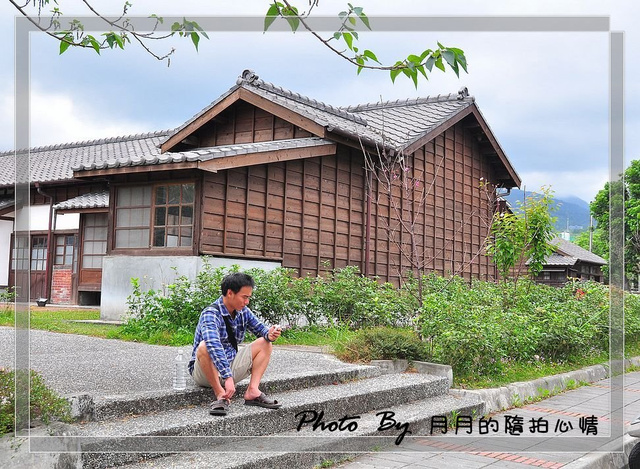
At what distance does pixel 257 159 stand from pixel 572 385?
619 centimetres

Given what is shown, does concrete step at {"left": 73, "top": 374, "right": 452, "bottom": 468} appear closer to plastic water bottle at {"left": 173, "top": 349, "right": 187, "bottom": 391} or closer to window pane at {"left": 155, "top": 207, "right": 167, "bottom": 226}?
plastic water bottle at {"left": 173, "top": 349, "right": 187, "bottom": 391}

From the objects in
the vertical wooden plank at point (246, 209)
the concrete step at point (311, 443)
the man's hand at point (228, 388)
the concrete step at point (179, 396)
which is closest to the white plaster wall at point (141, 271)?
the vertical wooden plank at point (246, 209)

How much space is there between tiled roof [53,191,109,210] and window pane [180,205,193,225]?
4938mm

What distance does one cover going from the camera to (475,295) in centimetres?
1012

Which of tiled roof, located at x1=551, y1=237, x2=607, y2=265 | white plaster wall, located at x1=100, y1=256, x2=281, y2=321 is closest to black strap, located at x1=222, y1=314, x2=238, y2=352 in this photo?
white plaster wall, located at x1=100, y1=256, x2=281, y2=321

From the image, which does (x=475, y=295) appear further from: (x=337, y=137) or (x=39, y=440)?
(x=39, y=440)

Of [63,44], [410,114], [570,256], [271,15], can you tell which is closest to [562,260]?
[570,256]

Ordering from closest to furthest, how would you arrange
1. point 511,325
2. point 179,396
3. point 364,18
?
1. point 364,18
2. point 179,396
3. point 511,325

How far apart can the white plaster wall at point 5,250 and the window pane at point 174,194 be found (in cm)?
899

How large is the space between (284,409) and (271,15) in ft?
10.6

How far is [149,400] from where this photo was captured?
5008 millimetres


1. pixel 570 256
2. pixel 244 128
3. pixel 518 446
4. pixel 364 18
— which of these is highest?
pixel 244 128

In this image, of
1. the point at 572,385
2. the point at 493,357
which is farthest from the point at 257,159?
the point at 572,385

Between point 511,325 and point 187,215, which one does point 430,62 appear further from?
point 187,215
